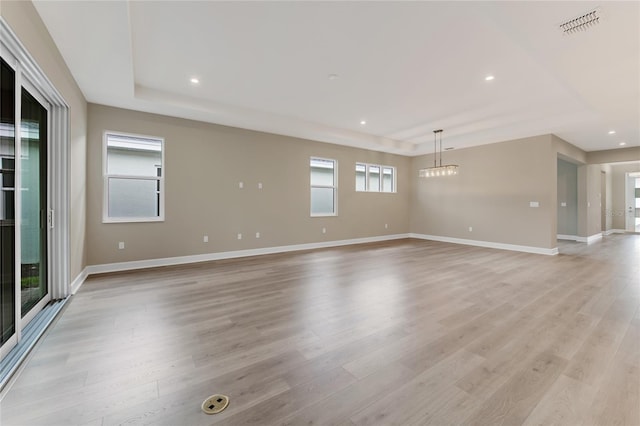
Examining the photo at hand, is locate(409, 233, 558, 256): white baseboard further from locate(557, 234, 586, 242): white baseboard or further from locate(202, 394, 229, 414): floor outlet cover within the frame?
locate(202, 394, 229, 414): floor outlet cover

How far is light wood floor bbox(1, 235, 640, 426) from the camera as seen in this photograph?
A: 1.56 m

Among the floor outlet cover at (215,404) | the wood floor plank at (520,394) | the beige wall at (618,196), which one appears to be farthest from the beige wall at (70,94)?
the beige wall at (618,196)

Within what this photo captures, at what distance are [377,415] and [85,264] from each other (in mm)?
4930

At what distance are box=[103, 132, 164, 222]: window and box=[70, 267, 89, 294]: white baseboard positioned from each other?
34.8 inches

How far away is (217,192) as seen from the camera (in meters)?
5.68

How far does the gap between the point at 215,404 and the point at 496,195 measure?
25.9 ft

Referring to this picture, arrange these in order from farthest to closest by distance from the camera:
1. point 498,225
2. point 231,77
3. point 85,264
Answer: point 498,225
point 85,264
point 231,77

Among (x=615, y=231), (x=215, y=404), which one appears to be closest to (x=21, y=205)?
(x=215, y=404)

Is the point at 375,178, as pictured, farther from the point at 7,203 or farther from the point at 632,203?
the point at 632,203

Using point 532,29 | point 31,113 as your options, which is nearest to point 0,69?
point 31,113

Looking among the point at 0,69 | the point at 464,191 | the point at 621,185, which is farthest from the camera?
the point at 621,185

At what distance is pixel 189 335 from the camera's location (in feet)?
8.05

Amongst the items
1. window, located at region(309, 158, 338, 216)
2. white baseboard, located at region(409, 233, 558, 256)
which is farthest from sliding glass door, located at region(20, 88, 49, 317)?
white baseboard, located at region(409, 233, 558, 256)

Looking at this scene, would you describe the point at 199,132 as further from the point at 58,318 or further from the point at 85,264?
the point at 58,318
